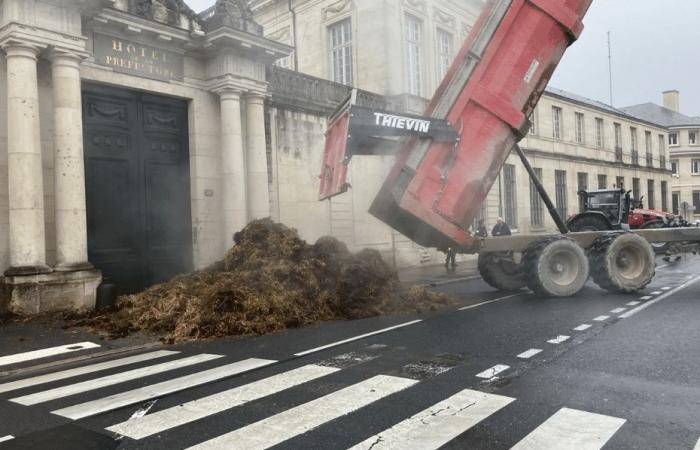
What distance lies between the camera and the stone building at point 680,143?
56.3 metres

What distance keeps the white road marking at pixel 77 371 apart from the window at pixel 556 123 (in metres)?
26.3

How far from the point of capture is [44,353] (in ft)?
21.4

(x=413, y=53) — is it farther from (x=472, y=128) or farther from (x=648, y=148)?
(x=648, y=148)

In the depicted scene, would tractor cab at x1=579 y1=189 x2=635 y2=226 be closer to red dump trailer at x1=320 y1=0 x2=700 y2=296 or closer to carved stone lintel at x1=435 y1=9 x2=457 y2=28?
red dump trailer at x1=320 y1=0 x2=700 y2=296

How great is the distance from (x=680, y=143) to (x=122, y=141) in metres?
63.8

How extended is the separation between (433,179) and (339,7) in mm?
12726

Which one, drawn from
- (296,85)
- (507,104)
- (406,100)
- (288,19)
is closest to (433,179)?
(507,104)

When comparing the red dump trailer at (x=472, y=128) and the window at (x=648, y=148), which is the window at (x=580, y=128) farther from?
the red dump trailer at (x=472, y=128)

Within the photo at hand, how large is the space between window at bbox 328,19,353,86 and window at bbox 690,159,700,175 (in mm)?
56151

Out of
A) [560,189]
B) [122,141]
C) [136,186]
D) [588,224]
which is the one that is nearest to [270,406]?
[136,186]

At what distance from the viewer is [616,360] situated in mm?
5336

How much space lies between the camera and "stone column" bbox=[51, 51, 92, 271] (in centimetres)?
941

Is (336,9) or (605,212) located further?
(336,9)

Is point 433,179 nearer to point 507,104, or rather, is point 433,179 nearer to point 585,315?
point 507,104
